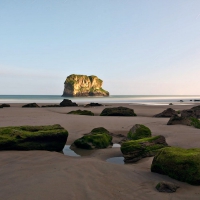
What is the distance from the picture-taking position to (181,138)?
971 cm

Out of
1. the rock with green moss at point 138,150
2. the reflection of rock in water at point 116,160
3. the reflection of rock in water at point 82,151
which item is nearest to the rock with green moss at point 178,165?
→ the rock with green moss at point 138,150

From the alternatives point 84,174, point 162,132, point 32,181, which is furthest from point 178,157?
point 162,132

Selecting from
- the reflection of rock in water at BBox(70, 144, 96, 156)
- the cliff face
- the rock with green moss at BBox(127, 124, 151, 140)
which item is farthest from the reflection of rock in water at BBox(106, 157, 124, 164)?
the cliff face

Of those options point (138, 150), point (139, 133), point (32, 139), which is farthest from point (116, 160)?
point (32, 139)

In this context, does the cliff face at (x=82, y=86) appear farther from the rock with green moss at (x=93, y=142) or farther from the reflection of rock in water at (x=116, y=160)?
the reflection of rock in water at (x=116, y=160)

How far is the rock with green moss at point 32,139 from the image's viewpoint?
292 inches

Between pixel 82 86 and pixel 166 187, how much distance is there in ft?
525

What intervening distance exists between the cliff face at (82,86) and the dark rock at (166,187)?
15073cm

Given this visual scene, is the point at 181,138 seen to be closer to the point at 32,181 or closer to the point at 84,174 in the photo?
the point at 84,174

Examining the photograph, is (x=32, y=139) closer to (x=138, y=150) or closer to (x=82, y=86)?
(x=138, y=150)

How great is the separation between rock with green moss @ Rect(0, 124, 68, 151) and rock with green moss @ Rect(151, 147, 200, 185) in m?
3.57

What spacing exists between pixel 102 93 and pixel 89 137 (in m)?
165

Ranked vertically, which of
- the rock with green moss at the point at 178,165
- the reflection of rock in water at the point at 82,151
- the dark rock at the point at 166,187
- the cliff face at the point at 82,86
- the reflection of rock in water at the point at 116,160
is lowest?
the reflection of rock in water at the point at 116,160

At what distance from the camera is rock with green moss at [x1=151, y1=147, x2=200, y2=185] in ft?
15.8
